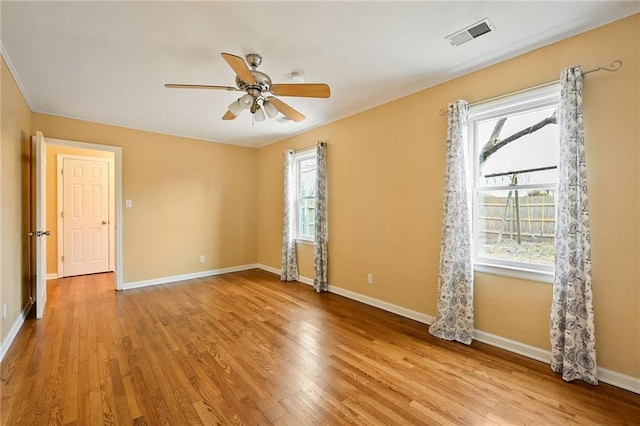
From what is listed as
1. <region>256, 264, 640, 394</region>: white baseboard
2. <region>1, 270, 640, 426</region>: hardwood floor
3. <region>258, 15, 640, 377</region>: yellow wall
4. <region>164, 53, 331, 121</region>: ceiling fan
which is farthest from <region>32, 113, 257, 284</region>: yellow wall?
<region>164, 53, 331, 121</region>: ceiling fan

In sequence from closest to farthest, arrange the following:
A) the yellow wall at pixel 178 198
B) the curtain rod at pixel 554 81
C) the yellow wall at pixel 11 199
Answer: the curtain rod at pixel 554 81 < the yellow wall at pixel 11 199 < the yellow wall at pixel 178 198

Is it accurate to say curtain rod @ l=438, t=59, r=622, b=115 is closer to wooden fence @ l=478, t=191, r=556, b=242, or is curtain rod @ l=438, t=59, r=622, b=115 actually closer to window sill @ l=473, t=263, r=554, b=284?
wooden fence @ l=478, t=191, r=556, b=242

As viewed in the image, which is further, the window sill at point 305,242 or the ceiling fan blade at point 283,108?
the window sill at point 305,242

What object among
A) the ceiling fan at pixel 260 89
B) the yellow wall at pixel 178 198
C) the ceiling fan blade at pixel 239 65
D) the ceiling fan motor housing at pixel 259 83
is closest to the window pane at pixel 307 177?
the yellow wall at pixel 178 198

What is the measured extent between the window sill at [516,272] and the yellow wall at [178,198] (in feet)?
14.4

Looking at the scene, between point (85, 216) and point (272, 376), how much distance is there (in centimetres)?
537

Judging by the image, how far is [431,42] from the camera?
2.33 m

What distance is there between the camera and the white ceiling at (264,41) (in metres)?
1.94

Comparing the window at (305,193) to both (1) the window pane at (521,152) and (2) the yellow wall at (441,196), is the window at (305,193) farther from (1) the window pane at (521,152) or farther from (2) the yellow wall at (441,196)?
(1) the window pane at (521,152)

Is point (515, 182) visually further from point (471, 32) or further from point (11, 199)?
point (11, 199)

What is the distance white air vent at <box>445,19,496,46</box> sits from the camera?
2.11 meters

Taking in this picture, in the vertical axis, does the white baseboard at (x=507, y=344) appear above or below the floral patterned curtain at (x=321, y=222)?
below

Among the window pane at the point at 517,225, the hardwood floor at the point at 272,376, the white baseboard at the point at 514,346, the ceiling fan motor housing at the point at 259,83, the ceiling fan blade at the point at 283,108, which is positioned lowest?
the hardwood floor at the point at 272,376

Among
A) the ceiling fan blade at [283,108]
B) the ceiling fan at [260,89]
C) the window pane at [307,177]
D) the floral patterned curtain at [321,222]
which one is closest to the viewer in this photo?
the ceiling fan at [260,89]
